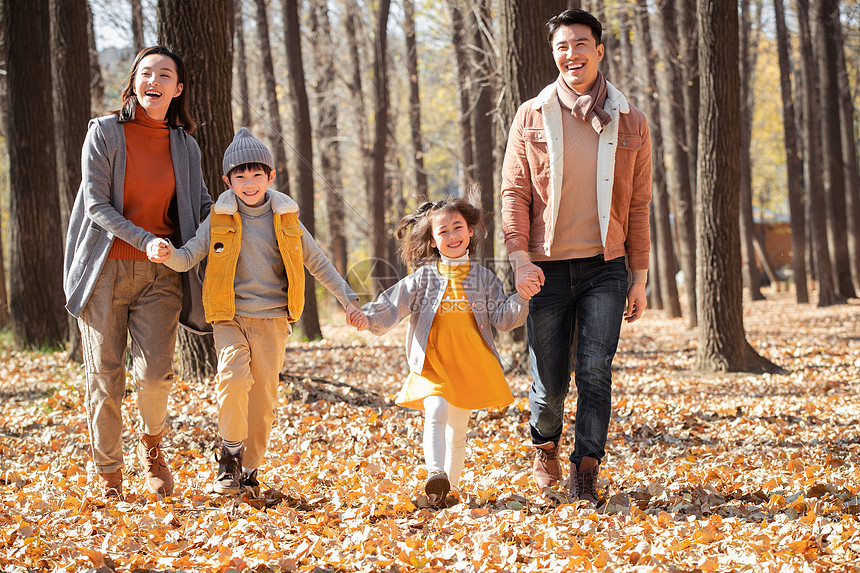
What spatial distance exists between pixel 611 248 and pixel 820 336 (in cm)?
981

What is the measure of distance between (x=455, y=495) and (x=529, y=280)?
1.15 meters

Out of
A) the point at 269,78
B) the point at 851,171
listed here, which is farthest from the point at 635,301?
the point at 851,171

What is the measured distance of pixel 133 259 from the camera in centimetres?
400

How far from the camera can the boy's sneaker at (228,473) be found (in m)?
3.97

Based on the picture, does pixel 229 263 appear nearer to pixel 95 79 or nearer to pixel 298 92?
pixel 298 92

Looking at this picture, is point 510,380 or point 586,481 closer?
point 586,481

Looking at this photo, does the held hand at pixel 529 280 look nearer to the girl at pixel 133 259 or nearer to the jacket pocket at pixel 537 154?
the jacket pocket at pixel 537 154

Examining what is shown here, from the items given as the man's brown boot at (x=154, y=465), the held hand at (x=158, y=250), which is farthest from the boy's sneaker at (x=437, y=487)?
the held hand at (x=158, y=250)

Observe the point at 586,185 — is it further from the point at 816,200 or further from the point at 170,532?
the point at 816,200

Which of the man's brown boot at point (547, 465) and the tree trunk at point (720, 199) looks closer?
the man's brown boot at point (547, 465)

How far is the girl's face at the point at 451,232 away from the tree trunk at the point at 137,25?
1178 cm

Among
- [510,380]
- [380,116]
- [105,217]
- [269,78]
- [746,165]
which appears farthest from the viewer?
[746,165]

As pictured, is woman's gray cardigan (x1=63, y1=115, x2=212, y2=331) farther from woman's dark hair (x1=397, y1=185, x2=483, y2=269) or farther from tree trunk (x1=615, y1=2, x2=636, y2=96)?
tree trunk (x1=615, y1=2, x2=636, y2=96)

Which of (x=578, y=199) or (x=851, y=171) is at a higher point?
(x=851, y=171)
